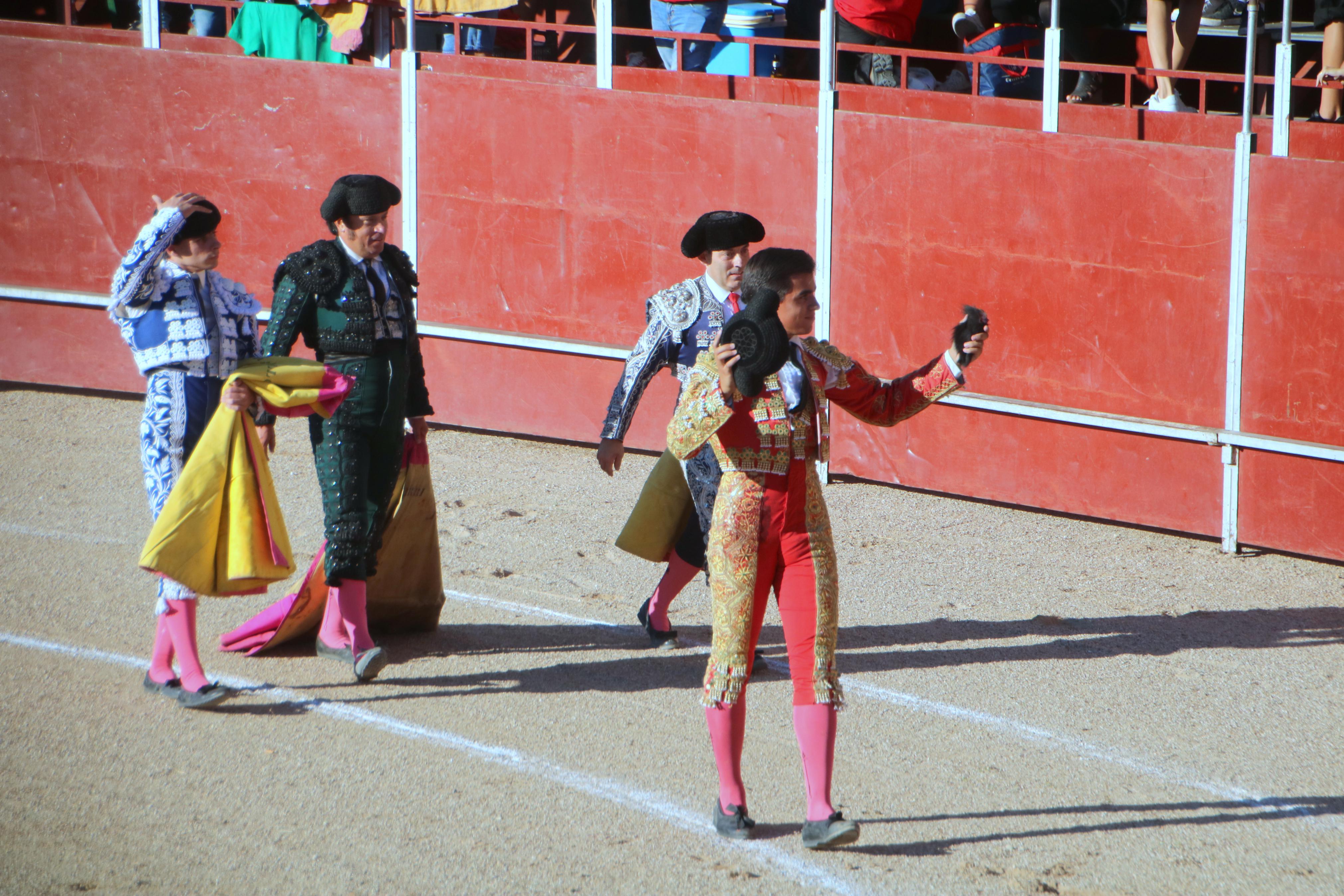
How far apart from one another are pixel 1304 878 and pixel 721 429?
6.53 ft

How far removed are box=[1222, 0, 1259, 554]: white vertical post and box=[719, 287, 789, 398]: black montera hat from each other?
411 cm

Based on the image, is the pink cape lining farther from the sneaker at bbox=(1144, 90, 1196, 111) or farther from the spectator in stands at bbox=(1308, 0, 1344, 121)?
the spectator in stands at bbox=(1308, 0, 1344, 121)

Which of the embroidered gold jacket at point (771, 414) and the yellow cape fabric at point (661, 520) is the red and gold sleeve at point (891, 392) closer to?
the embroidered gold jacket at point (771, 414)

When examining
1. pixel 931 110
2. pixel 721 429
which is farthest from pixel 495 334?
pixel 721 429

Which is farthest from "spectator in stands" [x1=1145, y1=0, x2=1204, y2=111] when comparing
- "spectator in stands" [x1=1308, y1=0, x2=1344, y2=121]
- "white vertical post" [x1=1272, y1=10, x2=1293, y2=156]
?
"white vertical post" [x1=1272, y1=10, x2=1293, y2=156]

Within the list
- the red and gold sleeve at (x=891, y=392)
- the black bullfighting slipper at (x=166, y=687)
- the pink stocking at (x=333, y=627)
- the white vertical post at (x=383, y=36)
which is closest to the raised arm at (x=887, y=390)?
the red and gold sleeve at (x=891, y=392)

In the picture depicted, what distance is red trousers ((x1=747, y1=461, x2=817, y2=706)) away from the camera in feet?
12.9

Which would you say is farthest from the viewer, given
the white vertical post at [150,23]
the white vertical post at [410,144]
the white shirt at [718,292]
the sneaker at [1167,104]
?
the white vertical post at [150,23]

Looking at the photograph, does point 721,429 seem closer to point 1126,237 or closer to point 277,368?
point 277,368

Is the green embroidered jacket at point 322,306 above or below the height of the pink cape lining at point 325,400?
above

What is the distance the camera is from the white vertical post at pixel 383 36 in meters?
9.56

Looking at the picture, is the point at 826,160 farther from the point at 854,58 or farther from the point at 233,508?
the point at 233,508

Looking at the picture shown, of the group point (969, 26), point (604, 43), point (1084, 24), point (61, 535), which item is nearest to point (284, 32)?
point (604, 43)

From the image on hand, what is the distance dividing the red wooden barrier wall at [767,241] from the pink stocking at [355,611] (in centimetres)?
372
